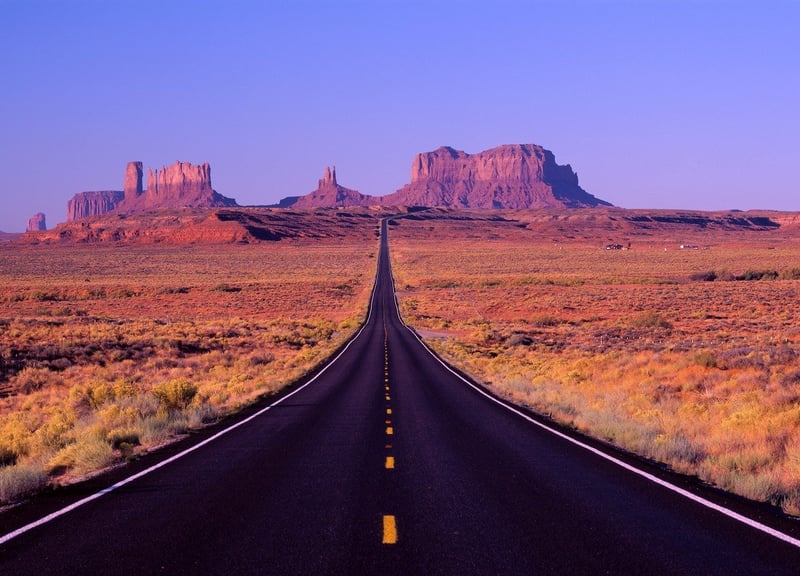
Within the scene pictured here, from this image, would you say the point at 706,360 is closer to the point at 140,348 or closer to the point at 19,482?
the point at 19,482

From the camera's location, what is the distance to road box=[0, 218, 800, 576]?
6.45 metres

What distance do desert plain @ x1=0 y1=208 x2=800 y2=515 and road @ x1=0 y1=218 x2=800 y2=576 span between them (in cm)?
142

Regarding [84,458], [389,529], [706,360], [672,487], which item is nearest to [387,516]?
[389,529]

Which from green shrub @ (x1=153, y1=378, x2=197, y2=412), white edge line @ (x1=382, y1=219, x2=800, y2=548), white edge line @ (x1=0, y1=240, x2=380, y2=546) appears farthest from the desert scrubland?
green shrub @ (x1=153, y1=378, x2=197, y2=412)

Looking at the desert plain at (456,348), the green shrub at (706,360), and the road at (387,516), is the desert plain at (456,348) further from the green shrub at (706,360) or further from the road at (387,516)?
the road at (387,516)

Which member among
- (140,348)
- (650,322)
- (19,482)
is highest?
(19,482)

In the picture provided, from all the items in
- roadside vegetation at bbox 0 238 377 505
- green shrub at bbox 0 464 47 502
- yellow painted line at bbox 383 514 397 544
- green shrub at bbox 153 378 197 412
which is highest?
yellow painted line at bbox 383 514 397 544

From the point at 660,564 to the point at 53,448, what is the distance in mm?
10740

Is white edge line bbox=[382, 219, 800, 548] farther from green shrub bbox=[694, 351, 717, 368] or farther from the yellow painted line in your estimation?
green shrub bbox=[694, 351, 717, 368]

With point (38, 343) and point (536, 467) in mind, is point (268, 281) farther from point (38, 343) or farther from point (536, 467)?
point (536, 467)

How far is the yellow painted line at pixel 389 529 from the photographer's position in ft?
23.3

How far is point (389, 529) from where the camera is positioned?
7.50 m

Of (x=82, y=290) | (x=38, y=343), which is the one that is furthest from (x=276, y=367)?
(x=82, y=290)

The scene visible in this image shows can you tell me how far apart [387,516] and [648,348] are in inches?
1073
